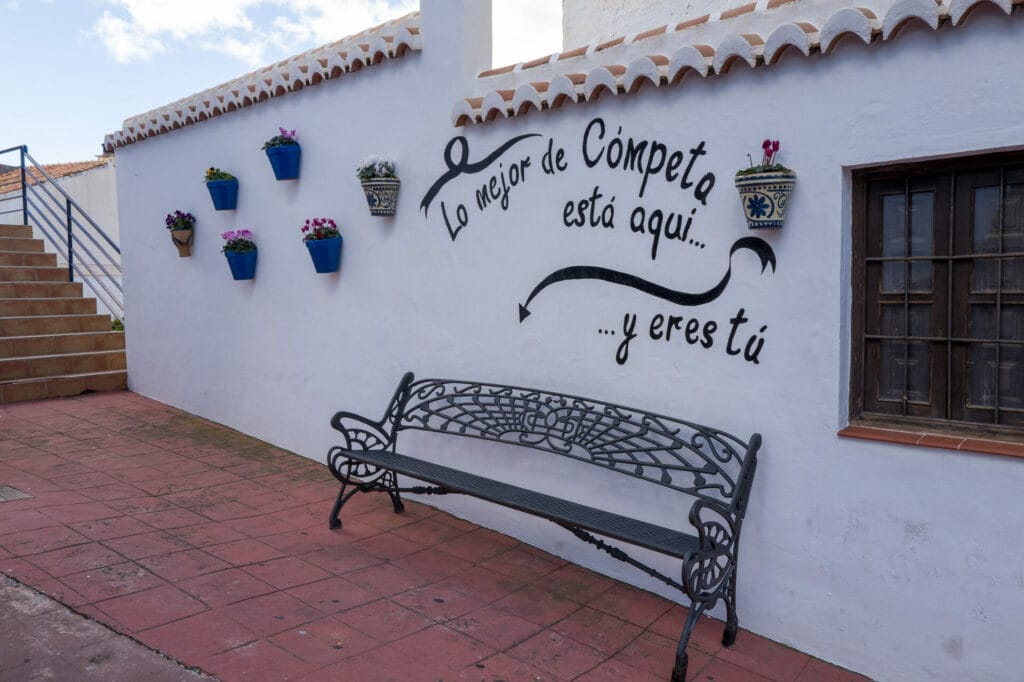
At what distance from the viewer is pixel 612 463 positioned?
4078mm

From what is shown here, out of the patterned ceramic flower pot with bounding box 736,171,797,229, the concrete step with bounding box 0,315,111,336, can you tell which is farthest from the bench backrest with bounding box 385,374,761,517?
the concrete step with bounding box 0,315,111,336

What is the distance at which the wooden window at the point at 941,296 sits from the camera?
323 cm

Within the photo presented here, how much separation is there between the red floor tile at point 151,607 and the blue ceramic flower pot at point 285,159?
3.54 meters

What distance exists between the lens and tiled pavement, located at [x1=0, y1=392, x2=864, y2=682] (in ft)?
A: 11.5

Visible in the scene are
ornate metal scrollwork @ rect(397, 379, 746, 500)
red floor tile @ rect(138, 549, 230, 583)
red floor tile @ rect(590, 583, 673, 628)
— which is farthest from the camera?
red floor tile @ rect(138, 549, 230, 583)

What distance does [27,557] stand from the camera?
423 cm

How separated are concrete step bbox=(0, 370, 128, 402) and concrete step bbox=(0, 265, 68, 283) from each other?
71.5 inches

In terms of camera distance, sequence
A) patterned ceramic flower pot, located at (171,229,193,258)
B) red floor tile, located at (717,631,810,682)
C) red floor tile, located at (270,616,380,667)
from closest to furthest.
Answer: red floor tile, located at (270,616,380,667) → red floor tile, located at (717,631,810,682) → patterned ceramic flower pot, located at (171,229,193,258)

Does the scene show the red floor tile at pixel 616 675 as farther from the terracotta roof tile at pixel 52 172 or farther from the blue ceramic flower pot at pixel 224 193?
the terracotta roof tile at pixel 52 172

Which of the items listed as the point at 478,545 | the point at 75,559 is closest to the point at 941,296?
the point at 478,545

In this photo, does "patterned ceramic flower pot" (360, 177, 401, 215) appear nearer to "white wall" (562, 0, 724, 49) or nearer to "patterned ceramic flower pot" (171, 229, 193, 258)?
"white wall" (562, 0, 724, 49)

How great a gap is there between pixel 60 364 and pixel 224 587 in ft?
19.0

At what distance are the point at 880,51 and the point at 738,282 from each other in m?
1.16

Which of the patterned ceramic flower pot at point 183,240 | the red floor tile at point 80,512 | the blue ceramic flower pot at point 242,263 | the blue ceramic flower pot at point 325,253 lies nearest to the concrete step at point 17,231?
the patterned ceramic flower pot at point 183,240
